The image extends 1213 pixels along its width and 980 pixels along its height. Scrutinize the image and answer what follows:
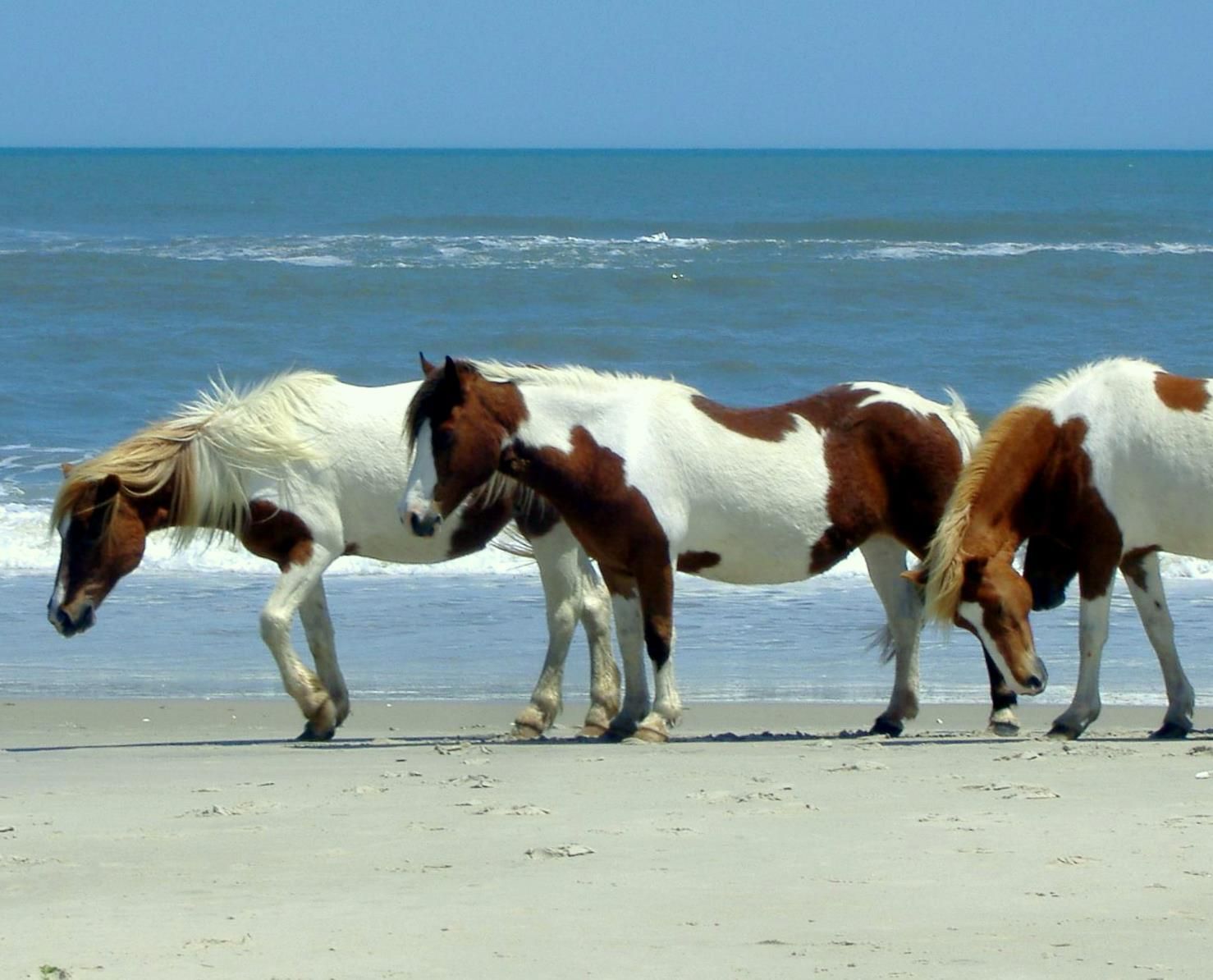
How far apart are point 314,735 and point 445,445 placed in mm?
1366

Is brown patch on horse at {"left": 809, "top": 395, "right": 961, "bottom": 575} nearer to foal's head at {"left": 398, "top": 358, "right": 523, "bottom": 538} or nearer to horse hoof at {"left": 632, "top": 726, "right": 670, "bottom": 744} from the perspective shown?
horse hoof at {"left": 632, "top": 726, "right": 670, "bottom": 744}

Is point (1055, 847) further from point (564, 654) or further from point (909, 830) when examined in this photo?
point (564, 654)

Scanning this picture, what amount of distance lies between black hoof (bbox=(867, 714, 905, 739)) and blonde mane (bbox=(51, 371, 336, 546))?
2358mm

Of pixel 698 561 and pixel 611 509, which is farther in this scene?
pixel 698 561

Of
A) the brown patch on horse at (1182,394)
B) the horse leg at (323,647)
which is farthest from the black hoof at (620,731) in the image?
the brown patch on horse at (1182,394)

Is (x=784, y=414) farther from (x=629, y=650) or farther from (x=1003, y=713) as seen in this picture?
(x=1003, y=713)

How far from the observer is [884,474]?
693 cm

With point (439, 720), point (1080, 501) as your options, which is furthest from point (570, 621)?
point (1080, 501)

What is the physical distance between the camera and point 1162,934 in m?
3.83

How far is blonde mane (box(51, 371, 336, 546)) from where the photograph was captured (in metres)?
7.07

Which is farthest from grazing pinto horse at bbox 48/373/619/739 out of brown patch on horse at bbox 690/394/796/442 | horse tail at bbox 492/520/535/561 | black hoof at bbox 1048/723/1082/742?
black hoof at bbox 1048/723/1082/742

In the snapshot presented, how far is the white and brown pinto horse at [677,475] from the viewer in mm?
6578

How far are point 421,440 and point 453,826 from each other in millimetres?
1885

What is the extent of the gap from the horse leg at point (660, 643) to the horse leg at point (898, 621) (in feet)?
2.76
